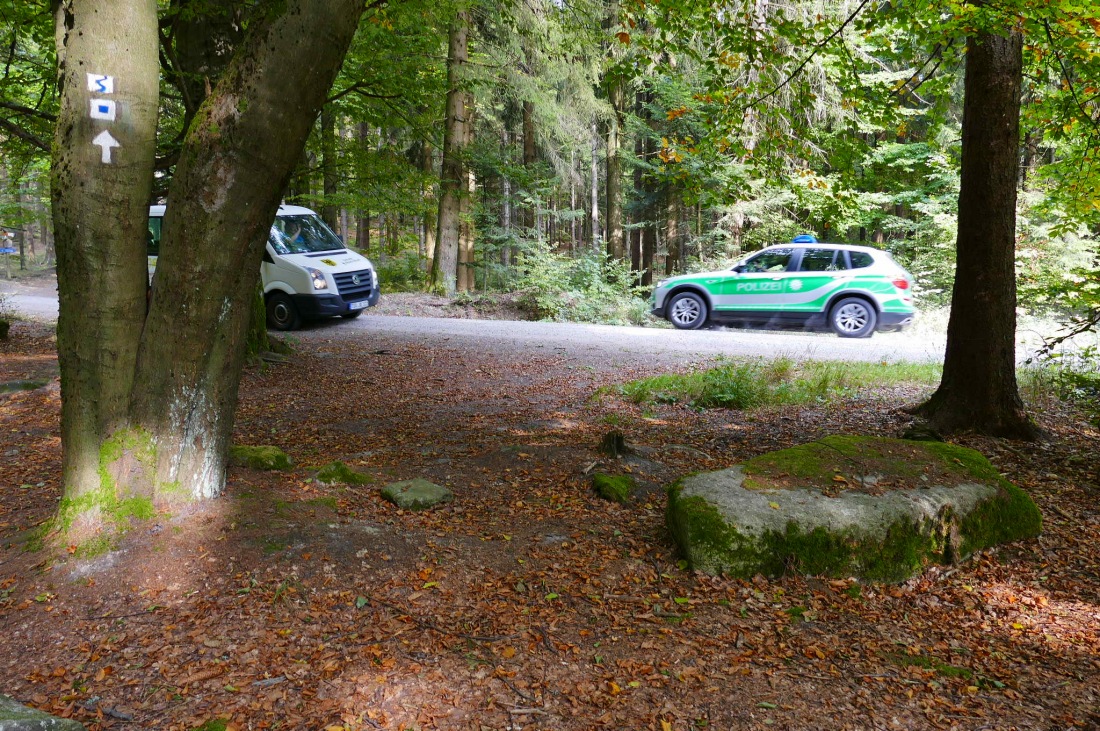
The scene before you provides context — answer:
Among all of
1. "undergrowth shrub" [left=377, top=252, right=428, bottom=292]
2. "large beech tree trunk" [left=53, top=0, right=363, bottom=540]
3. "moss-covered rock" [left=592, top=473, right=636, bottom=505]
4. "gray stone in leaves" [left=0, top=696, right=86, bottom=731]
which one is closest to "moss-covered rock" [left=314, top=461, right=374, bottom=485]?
"large beech tree trunk" [left=53, top=0, right=363, bottom=540]

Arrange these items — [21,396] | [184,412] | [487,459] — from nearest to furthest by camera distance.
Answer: [184,412], [487,459], [21,396]

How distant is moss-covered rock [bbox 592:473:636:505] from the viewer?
16.8ft

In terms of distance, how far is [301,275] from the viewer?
12.7 m

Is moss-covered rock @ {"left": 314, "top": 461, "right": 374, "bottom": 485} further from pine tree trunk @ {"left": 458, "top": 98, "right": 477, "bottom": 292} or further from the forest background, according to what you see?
pine tree trunk @ {"left": 458, "top": 98, "right": 477, "bottom": 292}

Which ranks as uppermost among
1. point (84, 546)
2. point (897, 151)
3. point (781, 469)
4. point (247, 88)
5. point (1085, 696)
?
point (897, 151)

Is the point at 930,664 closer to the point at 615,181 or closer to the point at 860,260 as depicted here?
the point at 860,260

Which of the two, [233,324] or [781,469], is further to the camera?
[781,469]

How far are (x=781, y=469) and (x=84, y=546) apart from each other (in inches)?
163

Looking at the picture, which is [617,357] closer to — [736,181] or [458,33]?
[736,181]

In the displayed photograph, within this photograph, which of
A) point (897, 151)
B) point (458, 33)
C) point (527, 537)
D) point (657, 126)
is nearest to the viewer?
point (527, 537)

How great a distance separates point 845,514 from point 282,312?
36.8 feet

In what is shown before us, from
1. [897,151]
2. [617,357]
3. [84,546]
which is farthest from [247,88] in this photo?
[897,151]

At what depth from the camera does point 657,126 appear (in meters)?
23.9

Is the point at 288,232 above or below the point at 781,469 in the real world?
above
